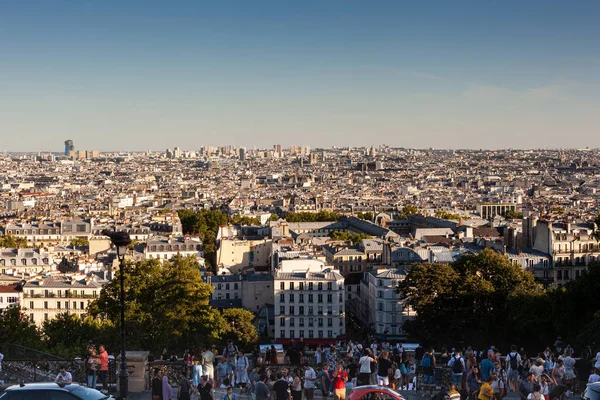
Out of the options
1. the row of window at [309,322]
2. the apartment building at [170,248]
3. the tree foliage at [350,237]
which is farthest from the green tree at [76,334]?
the tree foliage at [350,237]

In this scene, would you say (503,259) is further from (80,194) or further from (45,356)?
(80,194)

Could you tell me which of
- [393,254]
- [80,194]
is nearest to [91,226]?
[393,254]

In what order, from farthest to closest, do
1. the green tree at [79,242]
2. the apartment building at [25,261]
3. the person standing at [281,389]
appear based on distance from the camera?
the green tree at [79,242] → the apartment building at [25,261] → the person standing at [281,389]

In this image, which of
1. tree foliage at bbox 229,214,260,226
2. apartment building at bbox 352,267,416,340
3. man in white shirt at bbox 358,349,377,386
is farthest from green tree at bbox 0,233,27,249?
man in white shirt at bbox 358,349,377,386

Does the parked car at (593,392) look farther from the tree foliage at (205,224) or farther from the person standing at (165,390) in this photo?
the tree foliage at (205,224)

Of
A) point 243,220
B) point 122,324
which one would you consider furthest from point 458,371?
point 243,220

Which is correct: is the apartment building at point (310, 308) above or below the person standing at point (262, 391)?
below

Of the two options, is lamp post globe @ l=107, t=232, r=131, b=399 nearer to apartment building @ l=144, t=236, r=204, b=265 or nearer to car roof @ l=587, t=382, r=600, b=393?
car roof @ l=587, t=382, r=600, b=393
